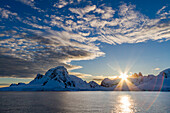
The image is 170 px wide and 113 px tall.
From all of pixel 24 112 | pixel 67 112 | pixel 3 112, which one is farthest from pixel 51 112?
pixel 3 112

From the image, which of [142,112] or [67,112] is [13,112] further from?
[142,112]

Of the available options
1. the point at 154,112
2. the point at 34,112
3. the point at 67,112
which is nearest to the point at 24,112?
the point at 34,112

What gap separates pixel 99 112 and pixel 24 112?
18.7 metres

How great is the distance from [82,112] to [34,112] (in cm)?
1188

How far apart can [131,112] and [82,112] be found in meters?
12.3

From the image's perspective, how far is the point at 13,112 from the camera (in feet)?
116

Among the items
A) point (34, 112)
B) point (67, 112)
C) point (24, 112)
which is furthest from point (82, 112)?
point (24, 112)

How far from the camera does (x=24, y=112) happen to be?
117 feet

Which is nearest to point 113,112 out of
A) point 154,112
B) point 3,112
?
point 154,112

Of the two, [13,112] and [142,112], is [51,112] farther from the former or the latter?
[142,112]

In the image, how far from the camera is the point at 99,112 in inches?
1425

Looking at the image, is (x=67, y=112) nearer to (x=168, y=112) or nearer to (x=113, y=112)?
(x=113, y=112)

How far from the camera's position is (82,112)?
1420 inches

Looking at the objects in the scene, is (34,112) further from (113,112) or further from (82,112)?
(113,112)
